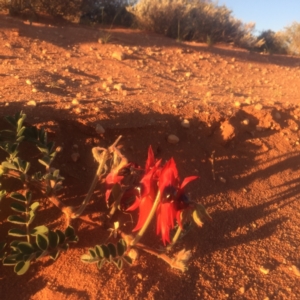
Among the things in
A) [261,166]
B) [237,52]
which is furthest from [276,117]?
[237,52]

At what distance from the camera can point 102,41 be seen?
5.58 metres

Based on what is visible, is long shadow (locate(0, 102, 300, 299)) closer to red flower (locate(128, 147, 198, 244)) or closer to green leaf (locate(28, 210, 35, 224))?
green leaf (locate(28, 210, 35, 224))

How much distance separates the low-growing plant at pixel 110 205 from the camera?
176 centimetres

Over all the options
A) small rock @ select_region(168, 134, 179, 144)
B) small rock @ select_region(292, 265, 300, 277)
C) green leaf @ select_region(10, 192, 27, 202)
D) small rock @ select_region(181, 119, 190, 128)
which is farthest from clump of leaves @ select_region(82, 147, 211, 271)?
small rock @ select_region(181, 119, 190, 128)

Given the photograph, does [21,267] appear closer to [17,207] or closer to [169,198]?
[17,207]

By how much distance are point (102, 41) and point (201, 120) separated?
109 inches

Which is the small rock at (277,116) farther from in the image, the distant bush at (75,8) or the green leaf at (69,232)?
the distant bush at (75,8)

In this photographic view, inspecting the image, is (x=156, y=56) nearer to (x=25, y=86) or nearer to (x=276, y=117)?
(x=276, y=117)

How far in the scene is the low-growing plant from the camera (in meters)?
1.76

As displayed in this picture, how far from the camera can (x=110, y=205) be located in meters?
2.37

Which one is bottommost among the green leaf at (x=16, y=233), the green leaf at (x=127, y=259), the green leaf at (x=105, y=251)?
the green leaf at (x=16, y=233)

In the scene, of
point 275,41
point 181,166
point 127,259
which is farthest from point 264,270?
point 275,41

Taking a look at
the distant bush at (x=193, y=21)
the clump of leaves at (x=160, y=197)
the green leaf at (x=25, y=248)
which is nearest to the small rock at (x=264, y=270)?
the clump of leaves at (x=160, y=197)

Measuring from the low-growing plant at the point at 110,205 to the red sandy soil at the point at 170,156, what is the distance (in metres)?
0.16
